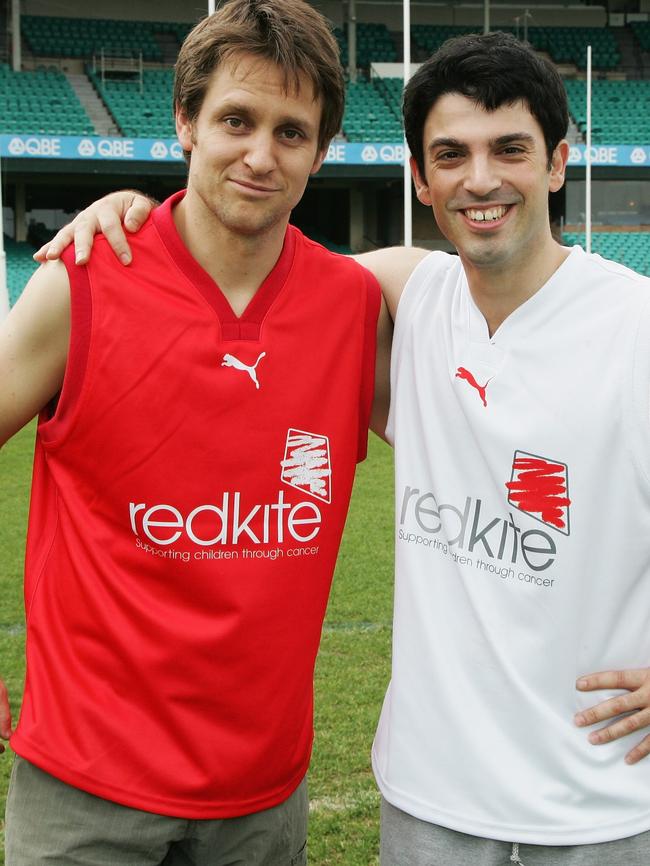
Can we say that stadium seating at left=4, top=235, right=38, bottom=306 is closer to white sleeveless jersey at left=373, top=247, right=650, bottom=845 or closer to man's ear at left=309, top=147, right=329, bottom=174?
man's ear at left=309, top=147, right=329, bottom=174

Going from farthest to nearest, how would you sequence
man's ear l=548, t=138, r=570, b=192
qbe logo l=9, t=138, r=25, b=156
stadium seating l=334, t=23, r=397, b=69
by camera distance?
stadium seating l=334, t=23, r=397, b=69 → qbe logo l=9, t=138, r=25, b=156 → man's ear l=548, t=138, r=570, b=192

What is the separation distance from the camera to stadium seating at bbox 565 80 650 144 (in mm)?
28406

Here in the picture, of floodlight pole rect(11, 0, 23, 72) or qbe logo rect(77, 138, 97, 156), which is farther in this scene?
floodlight pole rect(11, 0, 23, 72)

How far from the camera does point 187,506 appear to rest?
2.08 meters

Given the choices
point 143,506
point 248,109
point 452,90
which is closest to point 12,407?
point 143,506

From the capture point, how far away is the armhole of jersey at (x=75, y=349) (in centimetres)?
205

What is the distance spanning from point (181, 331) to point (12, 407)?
36 cm

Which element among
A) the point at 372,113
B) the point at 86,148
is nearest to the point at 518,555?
the point at 86,148

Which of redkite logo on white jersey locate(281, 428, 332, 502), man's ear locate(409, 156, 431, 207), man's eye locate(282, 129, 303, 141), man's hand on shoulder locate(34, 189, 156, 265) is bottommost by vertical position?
redkite logo on white jersey locate(281, 428, 332, 502)

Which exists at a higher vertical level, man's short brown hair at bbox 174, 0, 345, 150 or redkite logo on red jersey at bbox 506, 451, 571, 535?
man's short brown hair at bbox 174, 0, 345, 150

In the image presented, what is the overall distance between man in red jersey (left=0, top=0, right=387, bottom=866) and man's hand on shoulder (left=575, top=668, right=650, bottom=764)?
1.88 feet

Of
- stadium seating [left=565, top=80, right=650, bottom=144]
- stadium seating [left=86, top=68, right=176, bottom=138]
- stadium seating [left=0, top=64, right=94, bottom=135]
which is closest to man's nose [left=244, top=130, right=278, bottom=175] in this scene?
stadium seating [left=0, top=64, right=94, bottom=135]

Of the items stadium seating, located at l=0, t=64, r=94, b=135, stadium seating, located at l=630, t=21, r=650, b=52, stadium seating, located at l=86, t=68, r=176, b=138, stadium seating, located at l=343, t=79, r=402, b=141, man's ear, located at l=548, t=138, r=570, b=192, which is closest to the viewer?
man's ear, located at l=548, t=138, r=570, b=192

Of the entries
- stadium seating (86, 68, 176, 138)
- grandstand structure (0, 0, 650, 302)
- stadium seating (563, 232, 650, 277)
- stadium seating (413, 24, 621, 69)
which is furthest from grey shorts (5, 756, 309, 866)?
stadium seating (413, 24, 621, 69)
